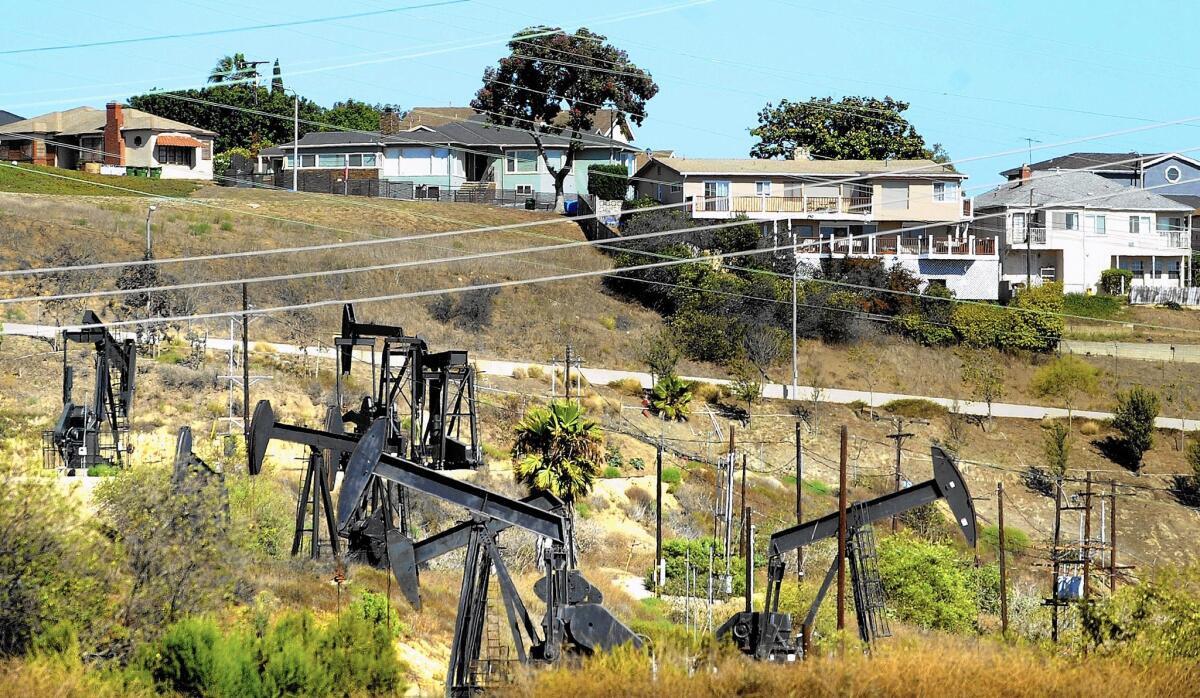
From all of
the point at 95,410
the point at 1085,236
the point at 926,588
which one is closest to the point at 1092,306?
the point at 1085,236

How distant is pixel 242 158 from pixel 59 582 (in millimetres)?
76549

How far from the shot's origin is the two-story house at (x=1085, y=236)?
8275 centimetres

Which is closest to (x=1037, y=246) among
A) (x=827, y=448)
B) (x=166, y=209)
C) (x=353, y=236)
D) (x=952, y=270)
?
(x=952, y=270)

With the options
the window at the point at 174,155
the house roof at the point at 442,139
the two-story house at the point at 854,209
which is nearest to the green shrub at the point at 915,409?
the two-story house at the point at 854,209

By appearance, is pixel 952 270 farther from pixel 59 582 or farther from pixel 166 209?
pixel 59 582

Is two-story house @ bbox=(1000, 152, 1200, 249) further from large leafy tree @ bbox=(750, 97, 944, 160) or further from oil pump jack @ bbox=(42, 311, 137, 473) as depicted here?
oil pump jack @ bbox=(42, 311, 137, 473)

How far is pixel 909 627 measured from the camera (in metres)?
38.7

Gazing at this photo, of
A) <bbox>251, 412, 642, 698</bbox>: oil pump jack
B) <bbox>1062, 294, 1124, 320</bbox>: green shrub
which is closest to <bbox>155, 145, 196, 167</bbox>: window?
<bbox>1062, 294, 1124, 320</bbox>: green shrub

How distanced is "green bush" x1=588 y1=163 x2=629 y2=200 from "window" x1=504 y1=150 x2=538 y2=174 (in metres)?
3.55

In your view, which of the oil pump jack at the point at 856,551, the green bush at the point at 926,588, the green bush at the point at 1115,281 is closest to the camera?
the oil pump jack at the point at 856,551

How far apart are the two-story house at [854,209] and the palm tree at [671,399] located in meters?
18.8

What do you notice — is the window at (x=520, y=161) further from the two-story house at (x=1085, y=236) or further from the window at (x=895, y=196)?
the two-story house at (x=1085, y=236)

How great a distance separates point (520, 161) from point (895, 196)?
22749 mm

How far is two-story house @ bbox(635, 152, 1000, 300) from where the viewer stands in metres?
81.4
